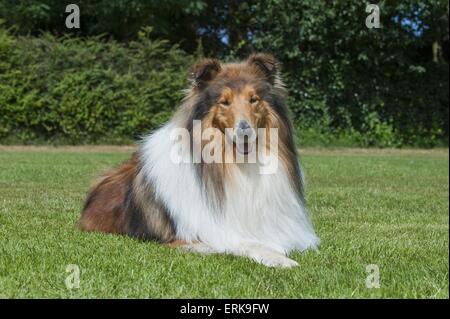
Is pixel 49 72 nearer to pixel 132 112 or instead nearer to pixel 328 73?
pixel 132 112

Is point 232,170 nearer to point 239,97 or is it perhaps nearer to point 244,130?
point 244,130

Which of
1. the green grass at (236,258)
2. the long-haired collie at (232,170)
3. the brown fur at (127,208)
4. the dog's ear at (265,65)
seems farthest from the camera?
the brown fur at (127,208)

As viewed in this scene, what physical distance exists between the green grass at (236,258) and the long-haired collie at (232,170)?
229 millimetres

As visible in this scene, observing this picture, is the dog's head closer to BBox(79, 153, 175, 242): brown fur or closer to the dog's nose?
the dog's nose

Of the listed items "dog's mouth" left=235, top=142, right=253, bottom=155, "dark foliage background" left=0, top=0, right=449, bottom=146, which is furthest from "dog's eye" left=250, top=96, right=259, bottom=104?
"dark foliage background" left=0, top=0, right=449, bottom=146

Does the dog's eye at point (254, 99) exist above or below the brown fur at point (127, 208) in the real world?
above

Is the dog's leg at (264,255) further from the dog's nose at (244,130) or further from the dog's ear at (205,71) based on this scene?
the dog's ear at (205,71)

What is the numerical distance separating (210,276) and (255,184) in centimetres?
108

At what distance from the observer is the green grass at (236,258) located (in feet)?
13.6

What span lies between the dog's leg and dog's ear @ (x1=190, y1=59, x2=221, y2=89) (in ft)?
4.25

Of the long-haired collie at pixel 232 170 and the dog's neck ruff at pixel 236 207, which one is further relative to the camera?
the dog's neck ruff at pixel 236 207

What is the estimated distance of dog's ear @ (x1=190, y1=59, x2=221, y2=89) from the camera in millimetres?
5312

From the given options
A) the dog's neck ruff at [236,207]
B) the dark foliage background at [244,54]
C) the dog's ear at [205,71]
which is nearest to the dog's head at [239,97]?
the dog's ear at [205,71]
